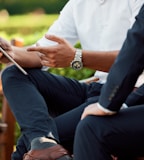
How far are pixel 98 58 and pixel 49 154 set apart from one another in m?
0.61

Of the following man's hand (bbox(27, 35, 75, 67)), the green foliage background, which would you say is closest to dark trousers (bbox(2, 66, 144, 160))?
man's hand (bbox(27, 35, 75, 67))

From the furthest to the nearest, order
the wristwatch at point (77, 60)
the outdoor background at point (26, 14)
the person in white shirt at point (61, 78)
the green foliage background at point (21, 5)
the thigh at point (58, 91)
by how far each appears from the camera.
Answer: the green foliage background at point (21, 5) < the outdoor background at point (26, 14) < the thigh at point (58, 91) < the wristwatch at point (77, 60) < the person in white shirt at point (61, 78)

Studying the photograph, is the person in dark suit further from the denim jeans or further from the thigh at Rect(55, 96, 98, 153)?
the thigh at Rect(55, 96, 98, 153)

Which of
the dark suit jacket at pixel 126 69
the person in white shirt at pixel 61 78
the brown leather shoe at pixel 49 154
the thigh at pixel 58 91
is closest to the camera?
the dark suit jacket at pixel 126 69

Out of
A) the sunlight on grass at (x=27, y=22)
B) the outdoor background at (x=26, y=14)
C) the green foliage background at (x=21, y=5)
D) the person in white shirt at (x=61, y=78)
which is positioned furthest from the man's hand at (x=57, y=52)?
the green foliage background at (x=21, y=5)

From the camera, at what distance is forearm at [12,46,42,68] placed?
368 cm

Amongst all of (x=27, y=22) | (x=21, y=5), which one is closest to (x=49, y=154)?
(x=27, y=22)

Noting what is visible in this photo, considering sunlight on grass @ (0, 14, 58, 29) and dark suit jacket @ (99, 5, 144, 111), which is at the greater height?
dark suit jacket @ (99, 5, 144, 111)

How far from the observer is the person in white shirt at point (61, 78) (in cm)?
337

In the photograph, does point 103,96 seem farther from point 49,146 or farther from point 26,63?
point 26,63

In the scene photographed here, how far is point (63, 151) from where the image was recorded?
10.8 ft

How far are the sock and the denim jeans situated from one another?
4cm

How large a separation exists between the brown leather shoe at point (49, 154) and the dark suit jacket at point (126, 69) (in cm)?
56

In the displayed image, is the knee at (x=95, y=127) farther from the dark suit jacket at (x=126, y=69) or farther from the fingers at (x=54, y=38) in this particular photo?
the fingers at (x=54, y=38)
